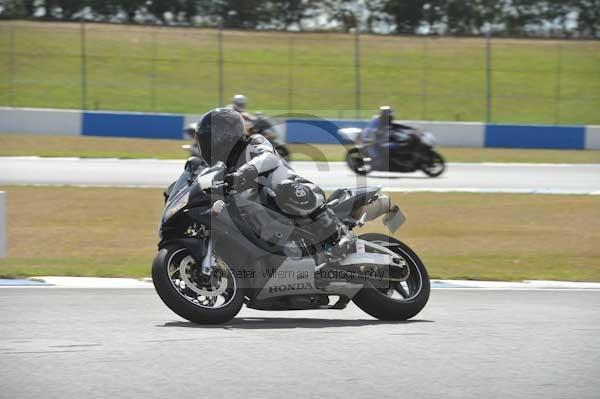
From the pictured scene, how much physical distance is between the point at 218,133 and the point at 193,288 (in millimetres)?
1049

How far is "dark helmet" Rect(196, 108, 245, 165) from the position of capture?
6.68 meters

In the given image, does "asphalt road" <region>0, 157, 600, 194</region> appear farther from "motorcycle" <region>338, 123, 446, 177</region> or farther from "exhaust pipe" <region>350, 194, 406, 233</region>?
"exhaust pipe" <region>350, 194, 406, 233</region>

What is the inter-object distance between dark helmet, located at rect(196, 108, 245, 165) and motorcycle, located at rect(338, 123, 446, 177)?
12795 mm

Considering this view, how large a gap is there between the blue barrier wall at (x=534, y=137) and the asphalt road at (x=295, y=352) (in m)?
19.4

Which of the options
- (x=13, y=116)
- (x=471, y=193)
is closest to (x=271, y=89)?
(x=13, y=116)

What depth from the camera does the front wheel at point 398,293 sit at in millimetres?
6977

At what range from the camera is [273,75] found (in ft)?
104

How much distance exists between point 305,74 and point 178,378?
88.8ft

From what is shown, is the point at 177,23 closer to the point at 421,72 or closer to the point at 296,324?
the point at 421,72

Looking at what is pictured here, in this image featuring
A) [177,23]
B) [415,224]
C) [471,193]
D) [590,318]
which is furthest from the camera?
[177,23]

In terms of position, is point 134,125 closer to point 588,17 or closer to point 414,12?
point 414,12

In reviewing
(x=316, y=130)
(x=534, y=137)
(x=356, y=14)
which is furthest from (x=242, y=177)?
(x=356, y=14)

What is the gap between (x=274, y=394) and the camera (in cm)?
488

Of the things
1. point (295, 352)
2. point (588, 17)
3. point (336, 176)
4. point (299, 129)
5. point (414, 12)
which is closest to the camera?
point (295, 352)
